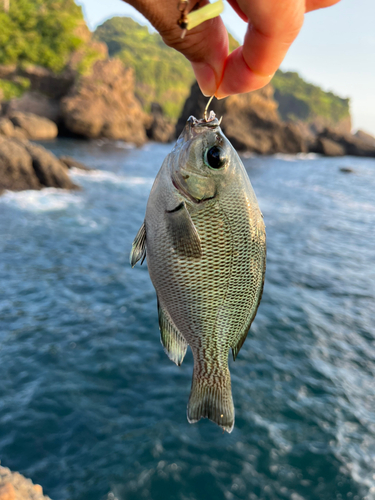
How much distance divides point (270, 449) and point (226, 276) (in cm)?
505

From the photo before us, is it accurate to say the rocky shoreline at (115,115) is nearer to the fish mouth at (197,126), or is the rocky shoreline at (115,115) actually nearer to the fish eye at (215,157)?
the fish mouth at (197,126)

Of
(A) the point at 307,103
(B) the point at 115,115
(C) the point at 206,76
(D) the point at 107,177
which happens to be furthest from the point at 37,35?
(A) the point at 307,103

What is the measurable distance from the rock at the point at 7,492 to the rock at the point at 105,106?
49.1m

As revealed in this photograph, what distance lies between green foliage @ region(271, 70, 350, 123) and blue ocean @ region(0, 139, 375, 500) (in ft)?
553

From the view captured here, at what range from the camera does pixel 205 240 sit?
2.34 meters

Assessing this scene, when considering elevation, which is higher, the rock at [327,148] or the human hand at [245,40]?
the human hand at [245,40]

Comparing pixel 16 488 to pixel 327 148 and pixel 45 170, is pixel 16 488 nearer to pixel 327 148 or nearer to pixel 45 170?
pixel 45 170

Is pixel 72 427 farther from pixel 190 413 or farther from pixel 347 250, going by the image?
pixel 347 250

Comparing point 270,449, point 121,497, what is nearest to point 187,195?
point 121,497

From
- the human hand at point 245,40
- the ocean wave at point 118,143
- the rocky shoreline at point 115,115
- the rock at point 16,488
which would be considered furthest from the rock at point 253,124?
the human hand at point 245,40

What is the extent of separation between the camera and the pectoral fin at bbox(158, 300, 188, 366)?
102 inches

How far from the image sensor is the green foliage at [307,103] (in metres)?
A: 165

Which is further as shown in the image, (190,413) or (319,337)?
(319,337)

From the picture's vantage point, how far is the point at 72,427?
631 centimetres
